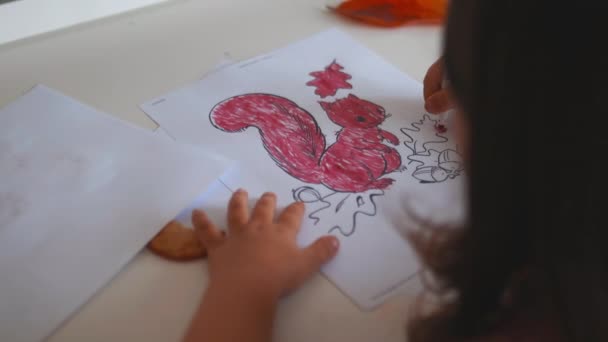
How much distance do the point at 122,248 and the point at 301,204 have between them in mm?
183

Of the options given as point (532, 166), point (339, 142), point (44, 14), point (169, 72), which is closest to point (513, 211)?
point (532, 166)

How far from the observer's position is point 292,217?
0.53 meters

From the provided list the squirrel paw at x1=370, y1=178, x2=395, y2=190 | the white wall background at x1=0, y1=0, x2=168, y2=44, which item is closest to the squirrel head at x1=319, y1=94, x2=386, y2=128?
the squirrel paw at x1=370, y1=178, x2=395, y2=190

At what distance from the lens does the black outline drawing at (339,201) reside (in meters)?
0.54

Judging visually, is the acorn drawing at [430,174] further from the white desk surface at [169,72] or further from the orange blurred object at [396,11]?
the orange blurred object at [396,11]

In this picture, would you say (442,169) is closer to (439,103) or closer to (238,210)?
(439,103)

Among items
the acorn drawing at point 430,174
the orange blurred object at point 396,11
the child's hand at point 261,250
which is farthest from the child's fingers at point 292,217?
the orange blurred object at point 396,11

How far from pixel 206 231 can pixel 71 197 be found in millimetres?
156

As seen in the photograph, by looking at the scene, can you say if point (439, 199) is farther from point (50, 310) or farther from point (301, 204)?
point (50, 310)

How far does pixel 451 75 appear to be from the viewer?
381 millimetres

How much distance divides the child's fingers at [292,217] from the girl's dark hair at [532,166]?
0.16 m

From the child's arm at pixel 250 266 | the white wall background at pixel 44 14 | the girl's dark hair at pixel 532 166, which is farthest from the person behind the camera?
the white wall background at pixel 44 14

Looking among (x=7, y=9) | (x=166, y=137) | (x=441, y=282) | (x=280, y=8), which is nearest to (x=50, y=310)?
(x=166, y=137)

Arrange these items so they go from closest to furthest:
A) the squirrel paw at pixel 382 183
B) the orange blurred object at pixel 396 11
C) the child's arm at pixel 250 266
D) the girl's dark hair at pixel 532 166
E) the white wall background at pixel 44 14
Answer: the girl's dark hair at pixel 532 166 → the child's arm at pixel 250 266 → the squirrel paw at pixel 382 183 → the white wall background at pixel 44 14 → the orange blurred object at pixel 396 11
